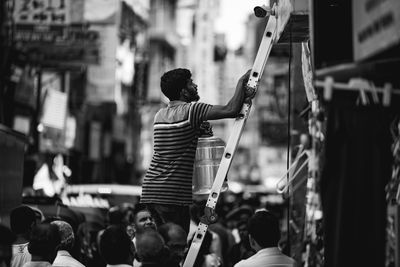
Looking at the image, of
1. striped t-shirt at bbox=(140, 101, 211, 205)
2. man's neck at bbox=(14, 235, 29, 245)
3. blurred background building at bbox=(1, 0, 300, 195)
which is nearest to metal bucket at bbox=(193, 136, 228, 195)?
striped t-shirt at bbox=(140, 101, 211, 205)

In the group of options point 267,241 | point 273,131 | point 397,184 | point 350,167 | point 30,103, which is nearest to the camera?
point 350,167

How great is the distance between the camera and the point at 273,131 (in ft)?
162

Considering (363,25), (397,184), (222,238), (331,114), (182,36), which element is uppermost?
(182,36)

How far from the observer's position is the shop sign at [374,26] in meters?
5.06

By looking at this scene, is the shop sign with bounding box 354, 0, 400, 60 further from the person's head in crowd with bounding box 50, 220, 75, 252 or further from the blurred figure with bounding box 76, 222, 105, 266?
the blurred figure with bounding box 76, 222, 105, 266

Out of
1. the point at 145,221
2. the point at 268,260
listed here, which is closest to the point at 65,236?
the point at 145,221

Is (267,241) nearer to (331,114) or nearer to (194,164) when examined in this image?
(194,164)

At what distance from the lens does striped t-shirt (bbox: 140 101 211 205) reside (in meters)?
7.23

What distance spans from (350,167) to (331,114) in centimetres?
35

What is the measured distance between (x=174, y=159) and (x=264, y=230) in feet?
3.02

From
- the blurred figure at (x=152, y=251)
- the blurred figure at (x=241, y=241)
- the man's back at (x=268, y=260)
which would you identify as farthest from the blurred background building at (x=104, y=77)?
the blurred figure at (x=152, y=251)

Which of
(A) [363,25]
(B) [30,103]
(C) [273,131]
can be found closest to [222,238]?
(A) [363,25]

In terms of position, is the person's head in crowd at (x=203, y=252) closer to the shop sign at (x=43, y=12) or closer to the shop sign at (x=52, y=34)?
the shop sign at (x=43, y=12)

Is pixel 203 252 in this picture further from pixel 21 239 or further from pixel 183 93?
pixel 183 93
